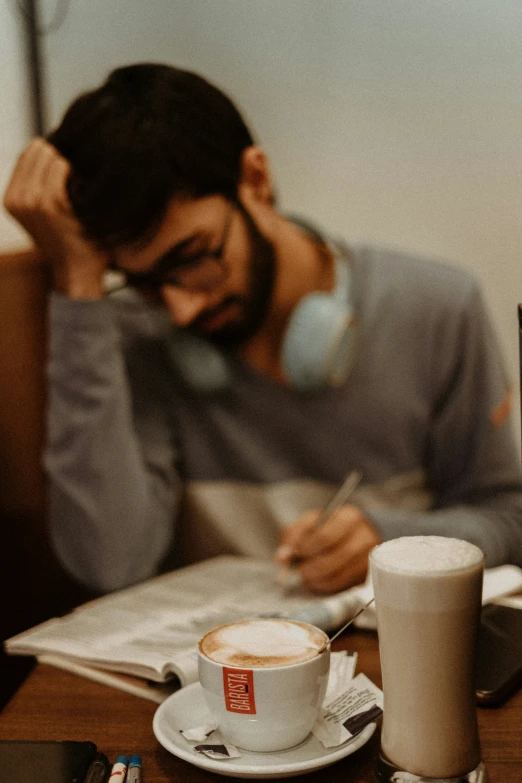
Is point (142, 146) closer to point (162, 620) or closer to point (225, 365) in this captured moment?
point (225, 365)

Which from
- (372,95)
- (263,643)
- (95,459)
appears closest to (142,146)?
(372,95)

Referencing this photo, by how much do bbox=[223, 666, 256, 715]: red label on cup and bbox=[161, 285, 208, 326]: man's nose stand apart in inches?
25.3

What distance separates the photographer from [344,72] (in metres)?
1.04

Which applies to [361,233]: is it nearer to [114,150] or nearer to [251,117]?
[251,117]

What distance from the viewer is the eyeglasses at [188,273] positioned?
1.08 meters

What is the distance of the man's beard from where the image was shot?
A: 1.11m

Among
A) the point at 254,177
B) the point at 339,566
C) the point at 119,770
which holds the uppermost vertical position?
the point at 254,177

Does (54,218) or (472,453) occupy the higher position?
(54,218)

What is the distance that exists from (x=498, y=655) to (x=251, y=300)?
59 cm

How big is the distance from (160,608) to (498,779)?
44 cm

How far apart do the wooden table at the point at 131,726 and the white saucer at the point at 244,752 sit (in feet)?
0.06

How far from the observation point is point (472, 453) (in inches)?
42.8

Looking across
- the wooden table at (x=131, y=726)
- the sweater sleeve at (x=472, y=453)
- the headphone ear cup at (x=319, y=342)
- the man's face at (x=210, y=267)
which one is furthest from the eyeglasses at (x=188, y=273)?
the wooden table at (x=131, y=726)

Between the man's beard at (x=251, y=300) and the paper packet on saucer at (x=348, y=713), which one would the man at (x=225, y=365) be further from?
the paper packet on saucer at (x=348, y=713)
